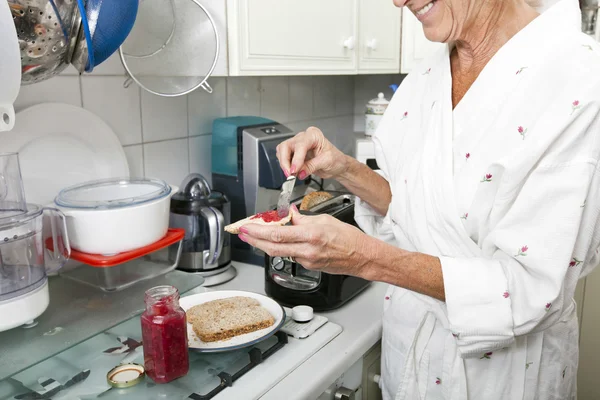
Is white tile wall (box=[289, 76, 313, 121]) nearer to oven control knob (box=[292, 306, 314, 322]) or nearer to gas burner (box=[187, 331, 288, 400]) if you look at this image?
oven control knob (box=[292, 306, 314, 322])

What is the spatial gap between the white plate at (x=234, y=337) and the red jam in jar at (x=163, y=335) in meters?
0.07

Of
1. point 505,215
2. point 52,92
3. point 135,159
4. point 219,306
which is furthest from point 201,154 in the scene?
point 505,215

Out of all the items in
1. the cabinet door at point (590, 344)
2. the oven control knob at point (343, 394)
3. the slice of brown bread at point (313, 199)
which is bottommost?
the cabinet door at point (590, 344)

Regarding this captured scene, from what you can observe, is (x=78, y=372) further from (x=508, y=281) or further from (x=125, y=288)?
(x=508, y=281)

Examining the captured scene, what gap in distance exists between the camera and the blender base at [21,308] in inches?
31.8

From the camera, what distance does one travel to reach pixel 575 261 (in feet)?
2.60

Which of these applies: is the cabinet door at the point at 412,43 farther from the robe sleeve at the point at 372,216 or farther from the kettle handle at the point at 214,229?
the kettle handle at the point at 214,229

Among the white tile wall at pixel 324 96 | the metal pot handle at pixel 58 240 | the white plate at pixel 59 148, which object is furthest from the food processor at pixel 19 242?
the white tile wall at pixel 324 96

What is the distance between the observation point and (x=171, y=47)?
46.2 inches

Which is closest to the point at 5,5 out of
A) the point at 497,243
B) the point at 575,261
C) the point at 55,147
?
the point at 55,147

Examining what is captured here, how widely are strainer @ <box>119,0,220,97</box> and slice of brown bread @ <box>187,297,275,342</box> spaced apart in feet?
1.61

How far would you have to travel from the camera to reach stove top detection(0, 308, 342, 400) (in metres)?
0.81

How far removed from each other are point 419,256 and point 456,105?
1.00 feet

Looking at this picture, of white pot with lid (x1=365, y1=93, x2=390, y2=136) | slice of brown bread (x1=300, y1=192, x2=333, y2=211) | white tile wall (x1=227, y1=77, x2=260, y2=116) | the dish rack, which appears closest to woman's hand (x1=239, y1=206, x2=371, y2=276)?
the dish rack
